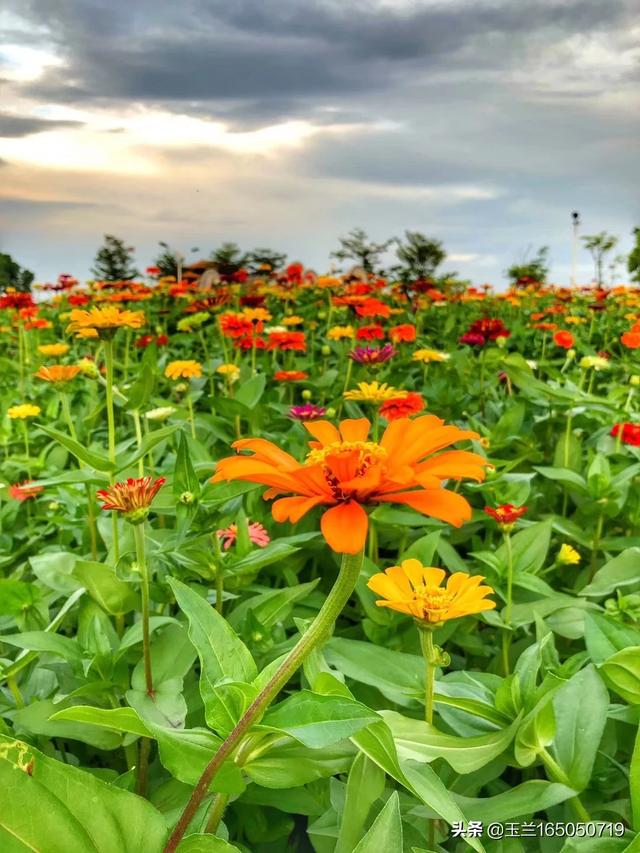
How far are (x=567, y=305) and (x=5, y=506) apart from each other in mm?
3375

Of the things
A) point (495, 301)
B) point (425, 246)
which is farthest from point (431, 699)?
point (425, 246)

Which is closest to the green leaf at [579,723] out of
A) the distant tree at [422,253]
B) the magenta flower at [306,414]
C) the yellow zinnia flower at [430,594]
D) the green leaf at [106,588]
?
the yellow zinnia flower at [430,594]

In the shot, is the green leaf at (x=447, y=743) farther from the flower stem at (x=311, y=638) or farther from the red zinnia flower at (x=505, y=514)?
the red zinnia flower at (x=505, y=514)

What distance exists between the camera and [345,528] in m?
0.42

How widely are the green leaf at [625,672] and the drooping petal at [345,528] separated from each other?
A: 1.12ft

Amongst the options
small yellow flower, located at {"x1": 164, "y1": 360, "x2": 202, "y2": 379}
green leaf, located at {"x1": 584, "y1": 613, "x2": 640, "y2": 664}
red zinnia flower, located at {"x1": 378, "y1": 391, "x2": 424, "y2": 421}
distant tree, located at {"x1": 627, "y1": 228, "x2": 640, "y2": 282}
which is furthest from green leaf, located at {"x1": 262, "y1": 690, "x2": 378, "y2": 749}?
distant tree, located at {"x1": 627, "y1": 228, "x2": 640, "y2": 282}

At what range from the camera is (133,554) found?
1049 mm

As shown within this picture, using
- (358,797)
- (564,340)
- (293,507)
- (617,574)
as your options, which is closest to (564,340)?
(564,340)

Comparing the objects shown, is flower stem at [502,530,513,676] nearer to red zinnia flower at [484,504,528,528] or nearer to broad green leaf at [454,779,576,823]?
red zinnia flower at [484,504,528,528]

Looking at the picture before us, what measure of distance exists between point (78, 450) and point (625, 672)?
605 millimetres

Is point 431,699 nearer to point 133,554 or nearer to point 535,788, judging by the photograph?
point 535,788

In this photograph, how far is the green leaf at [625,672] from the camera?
0.66 meters

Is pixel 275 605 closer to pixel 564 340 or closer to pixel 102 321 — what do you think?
pixel 102 321

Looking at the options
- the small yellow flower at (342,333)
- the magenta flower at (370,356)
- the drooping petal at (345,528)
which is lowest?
the drooping petal at (345,528)
